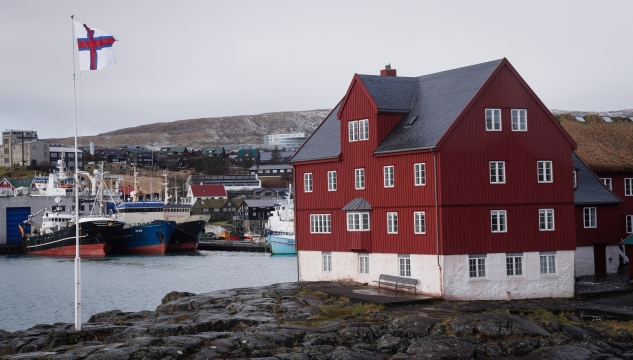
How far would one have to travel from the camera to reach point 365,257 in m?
38.2

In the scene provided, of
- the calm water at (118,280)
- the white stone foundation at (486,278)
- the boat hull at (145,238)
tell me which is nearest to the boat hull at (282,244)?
the calm water at (118,280)

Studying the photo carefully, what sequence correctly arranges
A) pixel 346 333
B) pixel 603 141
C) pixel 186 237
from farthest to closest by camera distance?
pixel 186 237 → pixel 603 141 → pixel 346 333

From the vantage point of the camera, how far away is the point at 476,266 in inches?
1340

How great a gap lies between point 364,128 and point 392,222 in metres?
5.38

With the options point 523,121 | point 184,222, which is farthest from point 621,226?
point 184,222

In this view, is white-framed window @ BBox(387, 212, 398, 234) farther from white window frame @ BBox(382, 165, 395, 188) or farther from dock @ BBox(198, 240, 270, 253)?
dock @ BBox(198, 240, 270, 253)

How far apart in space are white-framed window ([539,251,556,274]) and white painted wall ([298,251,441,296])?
221 inches

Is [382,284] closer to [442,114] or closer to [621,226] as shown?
[442,114]

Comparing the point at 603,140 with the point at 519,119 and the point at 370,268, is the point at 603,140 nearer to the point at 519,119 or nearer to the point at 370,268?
the point at 519,119

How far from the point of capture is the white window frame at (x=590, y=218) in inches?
1800

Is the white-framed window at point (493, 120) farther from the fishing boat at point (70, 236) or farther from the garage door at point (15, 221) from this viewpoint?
the garage door at point (15, 221)

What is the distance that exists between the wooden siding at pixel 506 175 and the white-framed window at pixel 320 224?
8.75 meters

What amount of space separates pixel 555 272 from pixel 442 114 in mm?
9327

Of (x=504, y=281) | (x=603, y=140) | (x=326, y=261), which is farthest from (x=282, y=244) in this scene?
(x=504, y=281)
